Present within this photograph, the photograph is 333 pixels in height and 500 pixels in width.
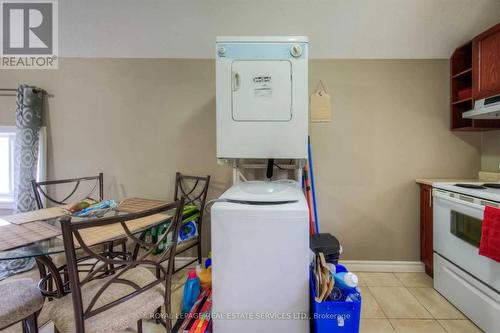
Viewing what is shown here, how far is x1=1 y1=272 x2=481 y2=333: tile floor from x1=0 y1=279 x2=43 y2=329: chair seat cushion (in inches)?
24.3

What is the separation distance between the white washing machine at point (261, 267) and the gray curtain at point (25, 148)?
220 centimetres

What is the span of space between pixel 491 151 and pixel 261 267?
8.30ft

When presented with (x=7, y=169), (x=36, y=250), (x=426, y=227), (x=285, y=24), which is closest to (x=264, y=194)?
(x=36, y=250)

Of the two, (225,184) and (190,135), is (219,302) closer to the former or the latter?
(225,184)

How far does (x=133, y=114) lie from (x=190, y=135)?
2.12 feet

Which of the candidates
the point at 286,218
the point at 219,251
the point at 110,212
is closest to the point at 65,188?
the point at 110,212

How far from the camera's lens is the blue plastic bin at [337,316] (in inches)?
49.3

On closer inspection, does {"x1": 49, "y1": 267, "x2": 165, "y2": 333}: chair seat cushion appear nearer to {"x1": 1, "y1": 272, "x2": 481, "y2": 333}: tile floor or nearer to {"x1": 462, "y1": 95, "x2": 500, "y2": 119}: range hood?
{"x1": 1, "y1": 272, "x2": 481, "y2": 333}: tile floor

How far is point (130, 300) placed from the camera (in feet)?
3.74

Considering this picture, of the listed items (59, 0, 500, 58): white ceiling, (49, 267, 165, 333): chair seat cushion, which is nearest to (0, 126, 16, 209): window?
(59, 0, 500, 58): white ceiling

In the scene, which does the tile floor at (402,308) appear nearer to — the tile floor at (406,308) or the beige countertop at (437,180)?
the tile floor at (406,308)

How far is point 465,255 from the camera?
1.61 metres

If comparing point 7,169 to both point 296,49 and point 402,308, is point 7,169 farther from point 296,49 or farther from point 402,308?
point 402,308

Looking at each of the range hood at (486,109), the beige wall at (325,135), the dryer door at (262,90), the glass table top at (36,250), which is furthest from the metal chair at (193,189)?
the range hood at (486,109)
